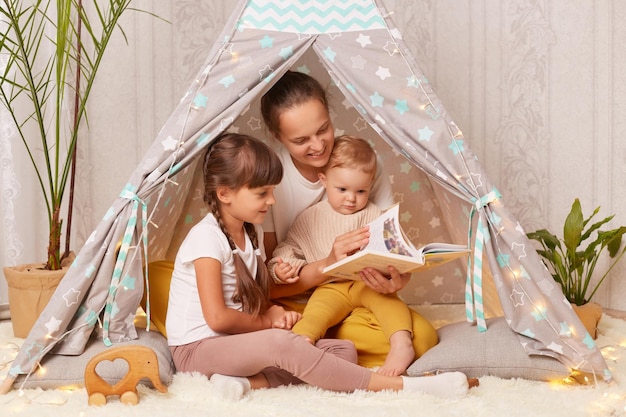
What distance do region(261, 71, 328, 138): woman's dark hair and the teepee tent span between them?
7.1 inches

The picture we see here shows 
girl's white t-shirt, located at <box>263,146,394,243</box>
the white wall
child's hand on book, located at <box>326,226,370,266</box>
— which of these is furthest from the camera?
the white wall

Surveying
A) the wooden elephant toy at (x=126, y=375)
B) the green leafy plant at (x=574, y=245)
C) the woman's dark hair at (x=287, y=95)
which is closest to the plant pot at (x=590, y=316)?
the green leafy plant at (x=574, y=245)

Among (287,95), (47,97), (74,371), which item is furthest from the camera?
(47,97)

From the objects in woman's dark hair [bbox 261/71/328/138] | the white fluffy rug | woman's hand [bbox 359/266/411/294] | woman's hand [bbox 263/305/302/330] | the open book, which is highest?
woman's dark hair [bbox 261/71/328/138]

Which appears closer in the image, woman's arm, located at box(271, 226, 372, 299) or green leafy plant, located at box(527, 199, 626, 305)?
woman's arm, located at box(271, 226, 372, 299)

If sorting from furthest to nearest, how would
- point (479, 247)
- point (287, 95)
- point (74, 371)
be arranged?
point (287, 95) < point (479, 247) < point (74, 371)

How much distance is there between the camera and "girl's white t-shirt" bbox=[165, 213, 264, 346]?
2.30 m

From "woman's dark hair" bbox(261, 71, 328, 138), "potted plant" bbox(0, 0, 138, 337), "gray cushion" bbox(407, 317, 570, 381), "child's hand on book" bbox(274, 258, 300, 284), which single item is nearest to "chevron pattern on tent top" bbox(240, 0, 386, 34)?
"woman's dark hair" bbox(261, 71, 328, 138)

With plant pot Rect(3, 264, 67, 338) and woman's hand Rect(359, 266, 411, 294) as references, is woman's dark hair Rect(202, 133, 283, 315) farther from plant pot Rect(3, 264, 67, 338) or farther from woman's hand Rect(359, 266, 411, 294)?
plant pot Rect(3, 264, 67, 338)

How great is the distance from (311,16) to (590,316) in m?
1.50

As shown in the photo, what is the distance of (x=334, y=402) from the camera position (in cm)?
210

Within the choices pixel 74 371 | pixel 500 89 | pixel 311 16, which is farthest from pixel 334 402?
pixel 500 89

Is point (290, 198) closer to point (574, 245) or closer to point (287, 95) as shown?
point (287, 95)

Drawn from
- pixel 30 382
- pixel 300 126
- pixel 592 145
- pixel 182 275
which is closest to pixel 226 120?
pixel 300 126
